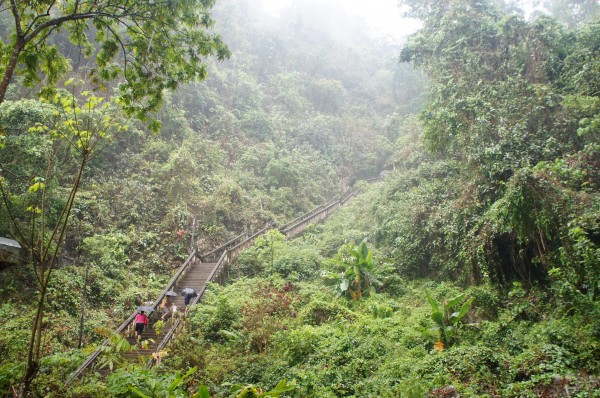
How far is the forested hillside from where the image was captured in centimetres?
565

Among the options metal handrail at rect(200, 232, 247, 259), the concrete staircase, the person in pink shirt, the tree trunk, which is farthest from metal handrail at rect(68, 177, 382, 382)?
the tree trunk

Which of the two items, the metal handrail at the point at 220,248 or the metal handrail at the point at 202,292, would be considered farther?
the metal handrail at the point at 220,248

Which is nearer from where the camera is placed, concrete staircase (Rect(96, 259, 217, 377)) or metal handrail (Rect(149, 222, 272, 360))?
concrete staircase (Rect(96, 259, 217, 377))

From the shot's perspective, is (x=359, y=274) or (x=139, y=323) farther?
(x=359, y=274)

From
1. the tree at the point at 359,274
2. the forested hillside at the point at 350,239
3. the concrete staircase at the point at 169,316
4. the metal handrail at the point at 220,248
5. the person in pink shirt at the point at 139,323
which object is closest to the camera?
the forested hillside at the point at 350,239

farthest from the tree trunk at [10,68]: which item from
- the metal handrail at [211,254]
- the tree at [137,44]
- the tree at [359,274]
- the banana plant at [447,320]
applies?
the tree at [359,274]

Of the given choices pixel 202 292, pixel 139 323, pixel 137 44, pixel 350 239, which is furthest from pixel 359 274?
pixel 137 44

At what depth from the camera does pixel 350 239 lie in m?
16.9

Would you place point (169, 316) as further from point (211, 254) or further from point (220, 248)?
point (220, 248)

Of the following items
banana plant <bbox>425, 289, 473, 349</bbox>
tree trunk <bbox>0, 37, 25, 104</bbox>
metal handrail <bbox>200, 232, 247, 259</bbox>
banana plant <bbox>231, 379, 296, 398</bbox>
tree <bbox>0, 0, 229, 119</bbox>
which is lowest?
banana plant <bbox>231, 379, 296, 398</bbox>

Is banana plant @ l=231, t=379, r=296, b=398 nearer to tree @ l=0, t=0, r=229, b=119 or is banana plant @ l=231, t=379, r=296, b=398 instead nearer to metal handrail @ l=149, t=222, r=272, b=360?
metal handrail @ l=149, t=222, r=272, b=360

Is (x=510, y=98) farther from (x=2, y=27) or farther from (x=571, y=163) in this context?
(x=2, y=27)

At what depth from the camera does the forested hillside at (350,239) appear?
5.65 metres

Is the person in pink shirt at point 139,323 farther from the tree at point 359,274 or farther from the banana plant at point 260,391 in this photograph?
the tree at point 359,274
